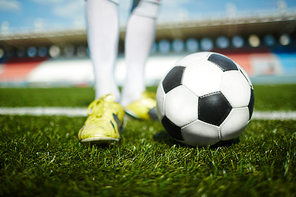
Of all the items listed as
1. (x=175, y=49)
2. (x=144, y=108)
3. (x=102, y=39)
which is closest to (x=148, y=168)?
(x=144, y=108)

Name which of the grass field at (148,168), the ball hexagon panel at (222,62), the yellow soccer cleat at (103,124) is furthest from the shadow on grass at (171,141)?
the ball hexagon panel at (222,62)

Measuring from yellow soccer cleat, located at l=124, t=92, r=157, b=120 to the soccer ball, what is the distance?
66 cm

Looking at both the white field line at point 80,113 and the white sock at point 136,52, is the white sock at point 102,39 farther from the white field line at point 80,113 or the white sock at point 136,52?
the white field line at point 80,113

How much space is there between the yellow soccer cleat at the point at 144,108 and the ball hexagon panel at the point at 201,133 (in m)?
0.76

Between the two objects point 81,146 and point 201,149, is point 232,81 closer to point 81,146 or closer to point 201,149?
point 201,149

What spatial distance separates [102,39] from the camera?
5.32 feet

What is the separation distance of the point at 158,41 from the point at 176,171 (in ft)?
79.4

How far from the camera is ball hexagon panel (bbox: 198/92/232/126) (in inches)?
42.3

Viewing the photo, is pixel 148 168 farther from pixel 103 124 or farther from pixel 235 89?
pixel 235 89

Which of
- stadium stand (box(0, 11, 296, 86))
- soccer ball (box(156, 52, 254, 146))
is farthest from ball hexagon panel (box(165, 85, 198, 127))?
stadium stand (box(0, 11, 296, 86))

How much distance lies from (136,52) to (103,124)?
885 mm

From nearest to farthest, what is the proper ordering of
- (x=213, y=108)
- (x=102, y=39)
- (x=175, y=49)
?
(x=213, y=108)
(x=102, y=39)
(x=175, y=49)

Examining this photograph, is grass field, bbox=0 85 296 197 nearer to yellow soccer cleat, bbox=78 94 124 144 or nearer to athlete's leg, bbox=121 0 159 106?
yellow soccer cleat, bbox=78 94 124 144

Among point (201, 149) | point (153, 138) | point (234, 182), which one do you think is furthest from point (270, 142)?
point (153, 138)
